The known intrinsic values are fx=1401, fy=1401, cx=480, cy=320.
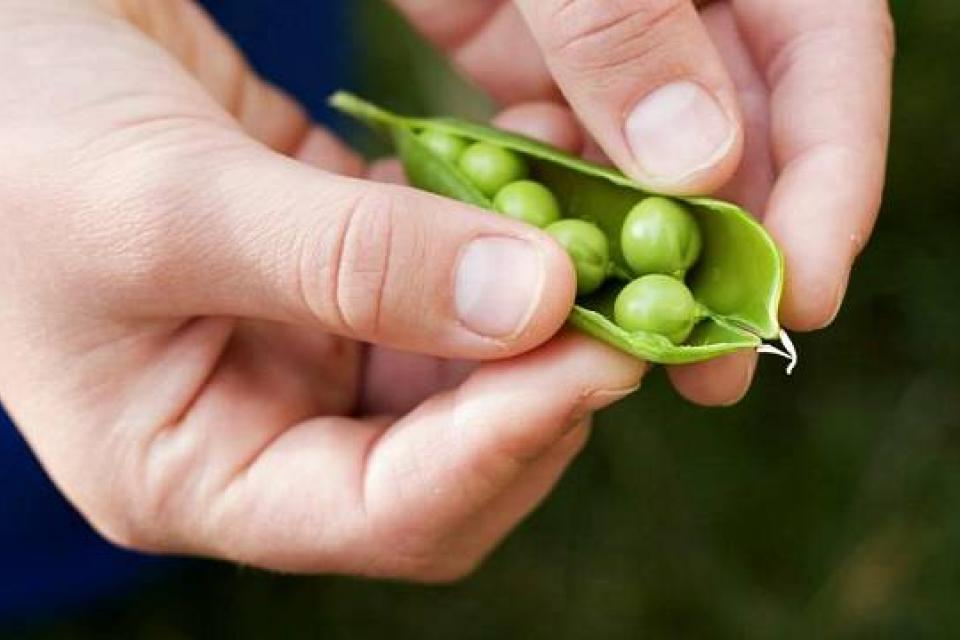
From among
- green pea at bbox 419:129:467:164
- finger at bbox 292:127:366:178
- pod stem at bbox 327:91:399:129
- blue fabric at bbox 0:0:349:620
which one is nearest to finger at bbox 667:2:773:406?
green pea at bbox 419:129:467:164

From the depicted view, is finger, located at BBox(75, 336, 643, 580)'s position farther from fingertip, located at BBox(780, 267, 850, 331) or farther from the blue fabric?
the blue fabric

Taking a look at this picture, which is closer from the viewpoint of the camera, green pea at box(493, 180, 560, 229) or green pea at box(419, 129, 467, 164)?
green pea at box(493, 180, 560, 229)

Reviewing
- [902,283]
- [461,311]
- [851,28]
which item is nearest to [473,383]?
[461,311]

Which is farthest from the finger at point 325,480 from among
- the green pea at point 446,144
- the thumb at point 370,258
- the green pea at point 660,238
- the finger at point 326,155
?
the finger at point 326,155

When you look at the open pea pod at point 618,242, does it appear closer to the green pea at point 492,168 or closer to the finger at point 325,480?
the green pea at point 492,168

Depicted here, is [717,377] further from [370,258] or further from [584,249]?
[370,258]

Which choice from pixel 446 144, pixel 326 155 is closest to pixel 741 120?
→ pixel 446 144
